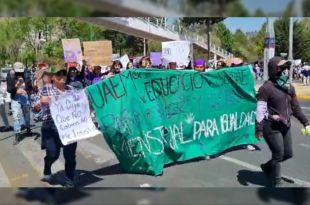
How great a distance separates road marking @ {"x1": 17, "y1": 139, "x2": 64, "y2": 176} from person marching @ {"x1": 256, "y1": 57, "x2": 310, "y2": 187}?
1684mm

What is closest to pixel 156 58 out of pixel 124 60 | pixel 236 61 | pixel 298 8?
pixel 124 60

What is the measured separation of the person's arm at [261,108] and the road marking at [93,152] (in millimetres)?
1299

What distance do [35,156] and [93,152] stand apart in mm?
456

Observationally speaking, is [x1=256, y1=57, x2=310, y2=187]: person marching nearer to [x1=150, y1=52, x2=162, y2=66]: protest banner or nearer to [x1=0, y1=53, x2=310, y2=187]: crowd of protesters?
[x1=0, y1=53, x2=310, y2=187]: crowd of protesters

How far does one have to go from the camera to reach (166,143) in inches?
181

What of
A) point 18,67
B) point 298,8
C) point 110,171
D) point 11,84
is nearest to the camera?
point 298,8

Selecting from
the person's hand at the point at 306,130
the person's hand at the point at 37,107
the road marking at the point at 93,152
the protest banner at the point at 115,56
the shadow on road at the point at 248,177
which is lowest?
the shadow on road at the point at 248,177

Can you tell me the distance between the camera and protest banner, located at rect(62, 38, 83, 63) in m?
3.57

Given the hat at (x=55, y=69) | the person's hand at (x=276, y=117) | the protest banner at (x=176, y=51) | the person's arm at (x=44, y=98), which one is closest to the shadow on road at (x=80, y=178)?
the person's arm at (x=44, y=98)

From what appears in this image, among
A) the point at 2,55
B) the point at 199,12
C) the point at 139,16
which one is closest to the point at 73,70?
the point at 2,55

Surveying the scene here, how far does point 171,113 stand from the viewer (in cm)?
453

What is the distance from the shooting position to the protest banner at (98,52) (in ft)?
11.9

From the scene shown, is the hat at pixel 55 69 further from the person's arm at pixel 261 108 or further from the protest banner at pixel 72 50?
the person's arm at pixel 261 108

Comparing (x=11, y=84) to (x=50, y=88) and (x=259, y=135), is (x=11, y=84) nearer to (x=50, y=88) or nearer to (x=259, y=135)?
(x=50, y=88)
